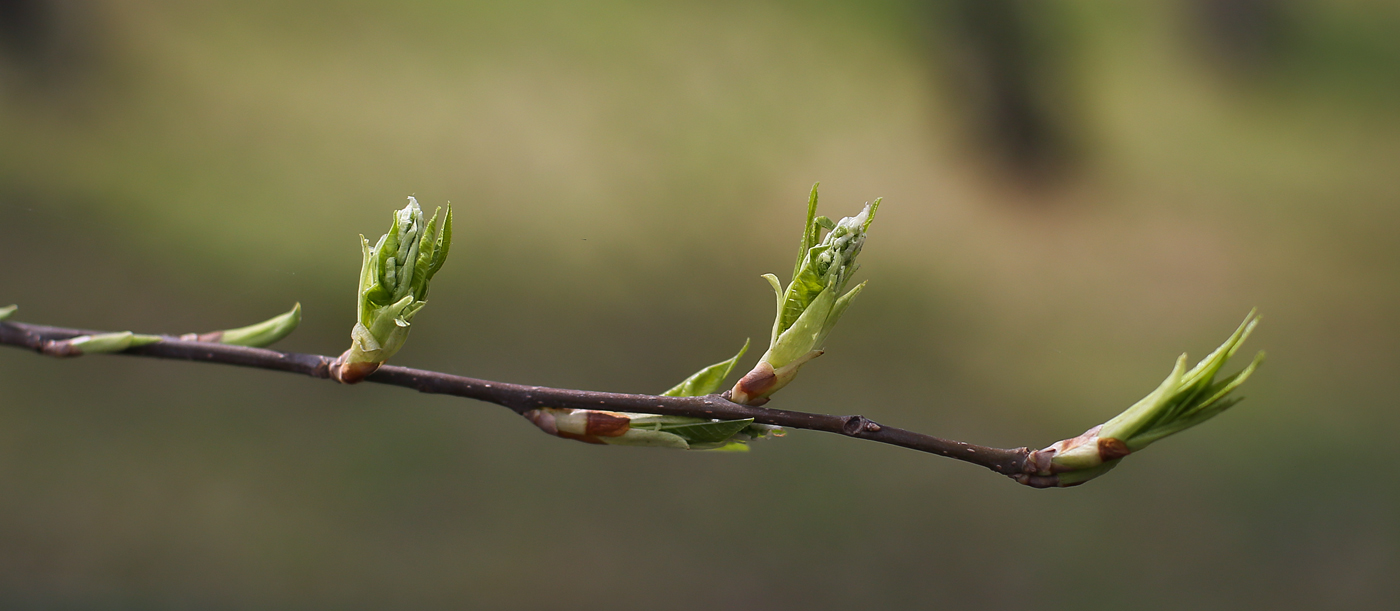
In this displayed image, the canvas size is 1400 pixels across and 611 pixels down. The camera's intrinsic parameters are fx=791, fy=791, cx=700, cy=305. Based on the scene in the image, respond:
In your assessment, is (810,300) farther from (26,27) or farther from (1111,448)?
(26,27)

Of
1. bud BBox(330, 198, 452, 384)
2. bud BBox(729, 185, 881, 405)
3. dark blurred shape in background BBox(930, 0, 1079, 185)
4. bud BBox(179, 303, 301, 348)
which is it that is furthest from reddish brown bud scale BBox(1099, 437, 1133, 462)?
dark blurred shape in background BBox(930, 0, 1079, 185)

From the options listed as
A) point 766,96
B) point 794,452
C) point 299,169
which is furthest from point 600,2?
point 794,452

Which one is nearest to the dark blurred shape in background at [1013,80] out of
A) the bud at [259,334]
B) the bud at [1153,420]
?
the bud at [1153,420]

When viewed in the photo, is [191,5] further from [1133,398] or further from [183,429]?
[1133,398]

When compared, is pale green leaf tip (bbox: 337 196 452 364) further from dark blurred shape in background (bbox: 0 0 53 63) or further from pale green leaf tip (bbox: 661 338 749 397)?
dark blurred shape in background (bbox: 0 0 53 63)

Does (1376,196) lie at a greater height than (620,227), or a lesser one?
greater

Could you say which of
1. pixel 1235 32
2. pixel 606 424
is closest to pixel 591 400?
pixel 606 424
